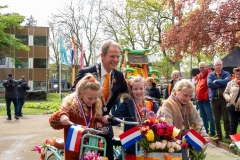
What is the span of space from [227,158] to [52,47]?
4856 centimetres

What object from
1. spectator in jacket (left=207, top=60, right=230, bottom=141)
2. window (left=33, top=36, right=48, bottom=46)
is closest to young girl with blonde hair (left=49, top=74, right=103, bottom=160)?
spectator in jacket (left=207, top=60, right=230, bottom=141)

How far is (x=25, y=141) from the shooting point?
8406 millimetres

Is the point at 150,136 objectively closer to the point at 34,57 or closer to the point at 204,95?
the point at 204,95

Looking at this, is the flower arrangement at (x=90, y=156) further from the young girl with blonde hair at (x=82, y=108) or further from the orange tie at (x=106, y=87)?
the orange tie at (x=106, y=87)

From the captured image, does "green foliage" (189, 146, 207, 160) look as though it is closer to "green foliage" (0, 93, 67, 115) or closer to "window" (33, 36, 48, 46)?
"green foliage" (0, 93, 67, 115)

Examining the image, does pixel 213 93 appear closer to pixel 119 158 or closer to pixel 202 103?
pixel 202 103

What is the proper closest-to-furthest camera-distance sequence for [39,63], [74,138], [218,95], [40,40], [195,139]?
[74,138]
[195,139]
[218,95]
[40,40]
[39,63]

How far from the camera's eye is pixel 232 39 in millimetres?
13531

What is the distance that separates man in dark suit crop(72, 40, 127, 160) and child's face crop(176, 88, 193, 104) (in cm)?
74

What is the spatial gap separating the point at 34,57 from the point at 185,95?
4772 cm

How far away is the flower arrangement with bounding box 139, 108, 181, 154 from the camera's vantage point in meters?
2.89

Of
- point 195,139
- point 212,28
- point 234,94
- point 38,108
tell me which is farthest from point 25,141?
point 38,108

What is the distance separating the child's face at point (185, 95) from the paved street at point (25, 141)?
9.75 feet

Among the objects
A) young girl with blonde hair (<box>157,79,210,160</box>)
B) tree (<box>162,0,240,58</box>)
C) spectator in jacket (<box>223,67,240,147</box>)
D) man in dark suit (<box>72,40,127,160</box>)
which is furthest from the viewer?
tree (<box>162,0,240,58</box>)
